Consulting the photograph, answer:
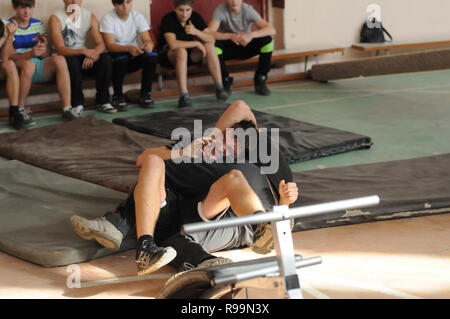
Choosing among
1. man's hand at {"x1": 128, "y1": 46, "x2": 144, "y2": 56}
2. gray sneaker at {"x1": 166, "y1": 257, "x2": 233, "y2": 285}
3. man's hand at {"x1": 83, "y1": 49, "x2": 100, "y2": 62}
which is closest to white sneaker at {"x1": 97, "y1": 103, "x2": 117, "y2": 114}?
man's hand at {"x1": 83, "y1": 49, "x2": 100, "y2": 62}

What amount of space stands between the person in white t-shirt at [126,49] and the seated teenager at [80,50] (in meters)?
0.10

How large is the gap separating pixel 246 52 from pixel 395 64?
75.4 inches

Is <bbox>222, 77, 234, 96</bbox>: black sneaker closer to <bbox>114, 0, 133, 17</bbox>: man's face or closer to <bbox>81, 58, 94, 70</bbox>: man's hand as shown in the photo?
<bbox>114, 0, 133, 17</bbox>: man's face

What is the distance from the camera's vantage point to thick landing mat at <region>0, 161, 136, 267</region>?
2.97 m

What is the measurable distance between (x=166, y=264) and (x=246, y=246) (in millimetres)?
468

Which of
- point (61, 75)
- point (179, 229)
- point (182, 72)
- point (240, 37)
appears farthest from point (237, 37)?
point (179, 229)

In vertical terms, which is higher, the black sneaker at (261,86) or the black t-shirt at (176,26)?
the black t-shirt at (176,26)

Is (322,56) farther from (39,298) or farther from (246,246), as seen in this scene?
(39,298)

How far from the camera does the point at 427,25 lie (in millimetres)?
9203

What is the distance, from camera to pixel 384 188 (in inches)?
142

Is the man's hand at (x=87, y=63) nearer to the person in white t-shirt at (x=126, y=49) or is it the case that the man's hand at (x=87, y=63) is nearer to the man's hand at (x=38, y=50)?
the person in white t-shirt at (x=126, y=49)

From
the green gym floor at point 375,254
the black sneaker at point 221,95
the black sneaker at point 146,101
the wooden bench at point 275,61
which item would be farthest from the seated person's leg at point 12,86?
the green gym floor at point 375,254

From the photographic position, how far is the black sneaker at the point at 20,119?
19.5ft
